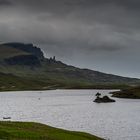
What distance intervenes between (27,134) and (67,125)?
56689 millimetres

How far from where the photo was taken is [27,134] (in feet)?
202

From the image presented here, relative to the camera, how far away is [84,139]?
236 ft

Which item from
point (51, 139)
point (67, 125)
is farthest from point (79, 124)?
point (51, 139)

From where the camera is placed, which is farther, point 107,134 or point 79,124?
point 79,124

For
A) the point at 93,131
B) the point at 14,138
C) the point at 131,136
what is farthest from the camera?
the point at 93,131

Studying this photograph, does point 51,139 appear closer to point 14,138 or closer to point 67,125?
point 14,138

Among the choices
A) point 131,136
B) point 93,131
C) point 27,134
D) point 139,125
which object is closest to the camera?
point 27,134

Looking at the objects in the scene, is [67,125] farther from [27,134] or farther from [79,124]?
[27,134]

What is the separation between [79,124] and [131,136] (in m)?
30.4

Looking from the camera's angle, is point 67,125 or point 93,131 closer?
Answer: point 93,131

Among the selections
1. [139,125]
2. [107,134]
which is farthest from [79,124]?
[107,134]

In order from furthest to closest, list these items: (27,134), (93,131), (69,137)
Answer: (93,131) → (69,137) → (27,134)

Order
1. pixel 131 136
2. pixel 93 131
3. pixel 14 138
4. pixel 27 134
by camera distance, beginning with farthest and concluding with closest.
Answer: pixel 93 131, pixel 131 136, pixel 27 134, pixel 14 138

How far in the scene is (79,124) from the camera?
Answer: 121 meters
